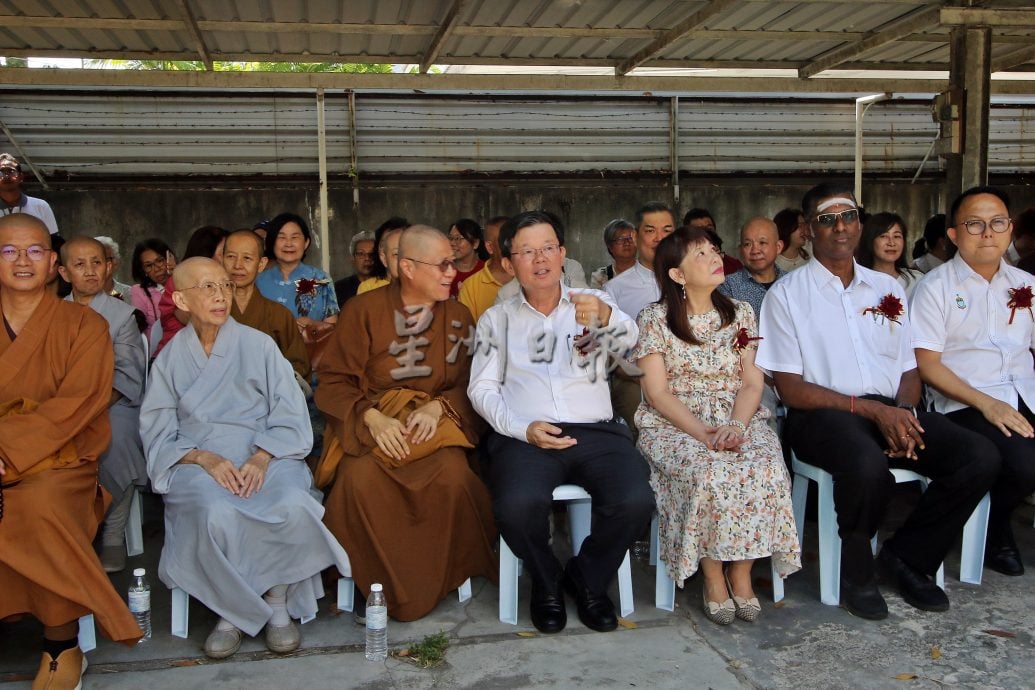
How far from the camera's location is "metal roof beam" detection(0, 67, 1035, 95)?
26.7ft

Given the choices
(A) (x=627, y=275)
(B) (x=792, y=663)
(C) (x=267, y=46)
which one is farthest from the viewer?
(C) (x=267, y=46)

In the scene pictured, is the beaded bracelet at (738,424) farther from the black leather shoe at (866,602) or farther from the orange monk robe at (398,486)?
the orange monk robe at (398,486)

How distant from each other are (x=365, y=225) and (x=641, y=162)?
9.55 ft

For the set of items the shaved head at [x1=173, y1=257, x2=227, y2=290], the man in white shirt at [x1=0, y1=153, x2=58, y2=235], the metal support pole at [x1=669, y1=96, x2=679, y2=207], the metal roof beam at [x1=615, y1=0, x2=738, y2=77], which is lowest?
the shaved head at [x1=173, y1=257, x2=227, y2=290]

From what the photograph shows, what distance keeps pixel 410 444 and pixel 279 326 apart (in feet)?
4.31

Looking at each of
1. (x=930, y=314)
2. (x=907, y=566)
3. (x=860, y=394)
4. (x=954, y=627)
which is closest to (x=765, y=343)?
(x=860, y=394)

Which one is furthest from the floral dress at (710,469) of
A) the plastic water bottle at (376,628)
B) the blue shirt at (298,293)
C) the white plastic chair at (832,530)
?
the blue shirt at (298,293)

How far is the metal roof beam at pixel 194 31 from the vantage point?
6422 millimetres

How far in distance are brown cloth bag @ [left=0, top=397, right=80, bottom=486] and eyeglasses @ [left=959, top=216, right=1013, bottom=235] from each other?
4.05 metres

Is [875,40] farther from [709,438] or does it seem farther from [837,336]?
[709,438]

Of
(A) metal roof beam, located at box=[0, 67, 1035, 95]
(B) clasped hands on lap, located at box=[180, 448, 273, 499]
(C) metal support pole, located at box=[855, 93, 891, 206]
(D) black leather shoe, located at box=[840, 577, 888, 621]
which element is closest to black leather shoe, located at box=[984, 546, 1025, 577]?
(D) black leather shoe, located at box=[840, 577, 888, 621]

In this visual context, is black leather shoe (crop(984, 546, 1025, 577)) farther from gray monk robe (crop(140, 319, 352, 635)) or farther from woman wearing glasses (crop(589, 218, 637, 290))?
gray monk robe (crop(140, 319, 352, 635))

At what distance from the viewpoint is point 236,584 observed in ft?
11.4

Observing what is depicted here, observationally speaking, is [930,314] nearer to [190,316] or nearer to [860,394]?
[860,394]
